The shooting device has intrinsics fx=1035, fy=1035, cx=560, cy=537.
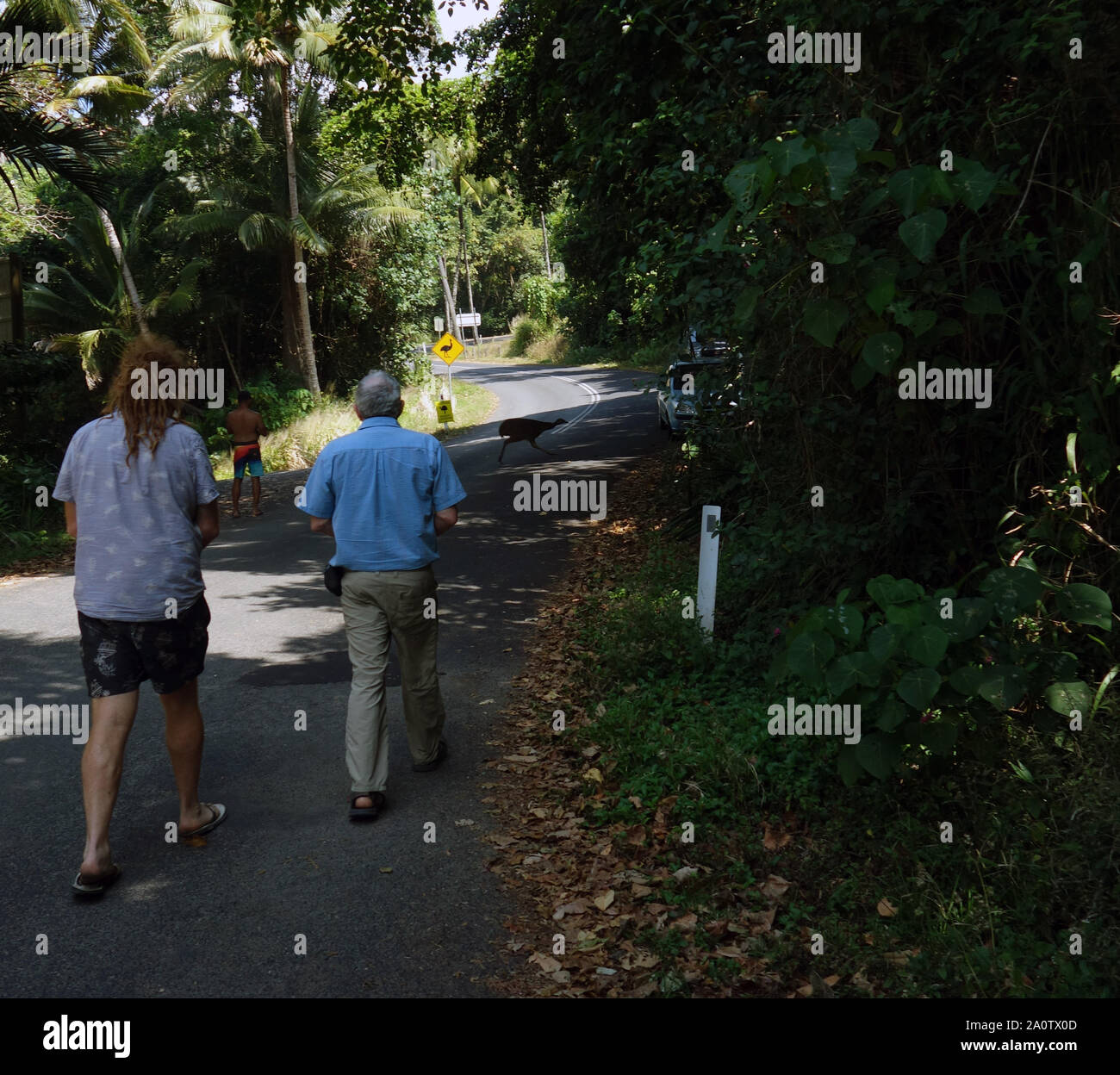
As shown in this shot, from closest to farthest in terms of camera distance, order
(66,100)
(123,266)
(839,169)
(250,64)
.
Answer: (839,169) < (66,100) < (123,266) < (250,64)

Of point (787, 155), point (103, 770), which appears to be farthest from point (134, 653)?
point (787, 155)

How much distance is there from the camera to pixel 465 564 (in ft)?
38.3

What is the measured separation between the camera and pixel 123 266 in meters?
25.7

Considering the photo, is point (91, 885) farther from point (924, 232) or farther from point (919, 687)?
point (924, 232)

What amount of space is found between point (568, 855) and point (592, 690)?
7.41 feet

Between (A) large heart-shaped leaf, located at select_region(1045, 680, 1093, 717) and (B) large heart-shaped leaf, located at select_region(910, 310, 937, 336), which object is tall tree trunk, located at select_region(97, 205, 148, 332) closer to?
(B) large heart-shaped leaf, located at select_region(910, 310, 937, 336)

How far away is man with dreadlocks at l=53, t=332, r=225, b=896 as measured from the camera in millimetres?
4410

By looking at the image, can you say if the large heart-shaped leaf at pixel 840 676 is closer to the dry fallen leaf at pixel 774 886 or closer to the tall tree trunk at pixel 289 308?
the dry fallen leaf at pixel 774 886

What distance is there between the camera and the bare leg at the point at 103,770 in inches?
171

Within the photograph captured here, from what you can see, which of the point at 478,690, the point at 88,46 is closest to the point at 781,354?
the point at 478,690

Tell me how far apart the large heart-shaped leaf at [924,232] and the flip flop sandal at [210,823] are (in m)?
4.01

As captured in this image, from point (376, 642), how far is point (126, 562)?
4.28ft

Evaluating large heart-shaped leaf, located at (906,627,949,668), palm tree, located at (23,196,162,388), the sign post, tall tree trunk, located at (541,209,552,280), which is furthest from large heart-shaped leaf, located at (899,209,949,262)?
tall tree trunk, located at (541,209,552,280)

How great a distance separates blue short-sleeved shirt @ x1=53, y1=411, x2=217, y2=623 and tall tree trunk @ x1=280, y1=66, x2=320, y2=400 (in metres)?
21.8
